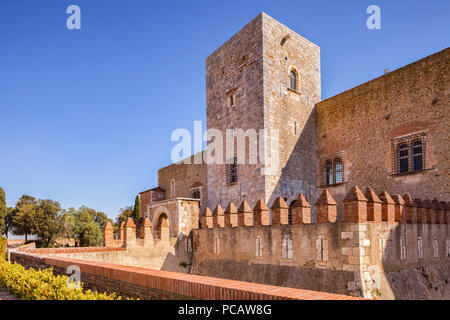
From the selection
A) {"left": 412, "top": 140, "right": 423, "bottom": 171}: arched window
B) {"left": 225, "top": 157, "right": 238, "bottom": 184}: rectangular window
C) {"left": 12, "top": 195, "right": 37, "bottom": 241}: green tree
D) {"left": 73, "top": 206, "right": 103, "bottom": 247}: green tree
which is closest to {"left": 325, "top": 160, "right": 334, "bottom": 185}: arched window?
{"left": 412, "top": 140, "right": 423, "bottom": 171}: arched window

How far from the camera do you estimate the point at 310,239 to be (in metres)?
10.0

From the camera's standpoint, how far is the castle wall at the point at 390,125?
13.2m

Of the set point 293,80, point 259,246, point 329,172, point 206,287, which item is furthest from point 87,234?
point 206,287

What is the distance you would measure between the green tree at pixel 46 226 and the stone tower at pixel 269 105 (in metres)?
24.9

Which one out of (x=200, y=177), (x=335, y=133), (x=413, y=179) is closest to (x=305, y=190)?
(x=335, y=133)

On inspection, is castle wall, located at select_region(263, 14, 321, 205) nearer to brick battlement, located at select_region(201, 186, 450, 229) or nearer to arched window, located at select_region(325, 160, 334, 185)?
arched window, located at select_region(325, 160, 334, 185)

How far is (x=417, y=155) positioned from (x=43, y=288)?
14140mm

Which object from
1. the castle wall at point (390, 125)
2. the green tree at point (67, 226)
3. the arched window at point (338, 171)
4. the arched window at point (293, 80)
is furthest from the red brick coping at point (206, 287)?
the green tree at point (67, 226)

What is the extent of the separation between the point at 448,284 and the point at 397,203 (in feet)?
11.8

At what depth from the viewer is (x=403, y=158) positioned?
14.5 metres

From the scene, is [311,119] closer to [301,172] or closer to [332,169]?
[332,169]

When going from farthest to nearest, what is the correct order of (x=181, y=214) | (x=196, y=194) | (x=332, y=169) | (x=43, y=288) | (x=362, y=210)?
(x=196, y=194) < (x=332, y=169) < (x=181, y=214) < (x=362, y=210) < (x=43, y=288)

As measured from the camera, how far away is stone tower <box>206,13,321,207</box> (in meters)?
16.6
